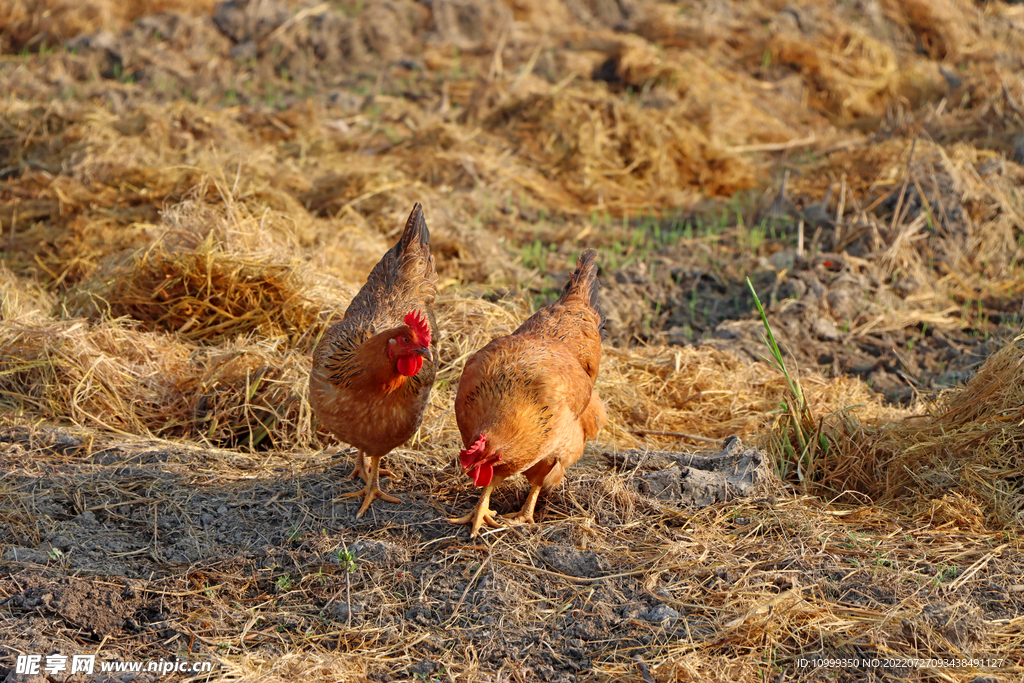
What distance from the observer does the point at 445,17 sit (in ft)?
40.3

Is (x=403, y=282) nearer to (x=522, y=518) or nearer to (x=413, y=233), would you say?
(x=413, y=233)

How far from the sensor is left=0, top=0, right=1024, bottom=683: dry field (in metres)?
3.14

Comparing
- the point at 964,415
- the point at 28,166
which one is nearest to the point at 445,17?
the point at 28,166

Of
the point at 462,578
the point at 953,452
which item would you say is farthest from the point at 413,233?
the point at 953,452

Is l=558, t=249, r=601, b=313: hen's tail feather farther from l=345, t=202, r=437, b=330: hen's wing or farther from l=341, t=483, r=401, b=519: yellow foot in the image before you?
l=341, t=483, r=401, b=519: yellow foot

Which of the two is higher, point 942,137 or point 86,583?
point 86,583

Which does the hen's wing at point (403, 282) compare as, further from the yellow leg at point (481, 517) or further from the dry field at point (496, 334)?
the yellow leg at point (481, 517)

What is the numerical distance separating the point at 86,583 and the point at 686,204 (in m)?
6.67

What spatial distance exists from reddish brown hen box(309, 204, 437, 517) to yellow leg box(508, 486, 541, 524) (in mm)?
552

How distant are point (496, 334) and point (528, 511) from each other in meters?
1.84

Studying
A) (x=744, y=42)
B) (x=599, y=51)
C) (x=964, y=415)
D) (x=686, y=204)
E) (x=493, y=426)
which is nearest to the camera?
(x=493, y=426)

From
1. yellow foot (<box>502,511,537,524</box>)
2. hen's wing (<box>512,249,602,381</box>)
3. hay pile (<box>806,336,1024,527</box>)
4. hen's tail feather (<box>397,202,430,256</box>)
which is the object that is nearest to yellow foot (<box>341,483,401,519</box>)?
yellow foot (<box>502,511,537,524</box>)

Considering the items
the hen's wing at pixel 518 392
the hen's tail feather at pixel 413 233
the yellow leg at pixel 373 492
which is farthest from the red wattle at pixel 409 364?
the hen's tail feather at pixel 413 233

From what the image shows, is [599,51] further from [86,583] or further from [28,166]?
[86,583]
